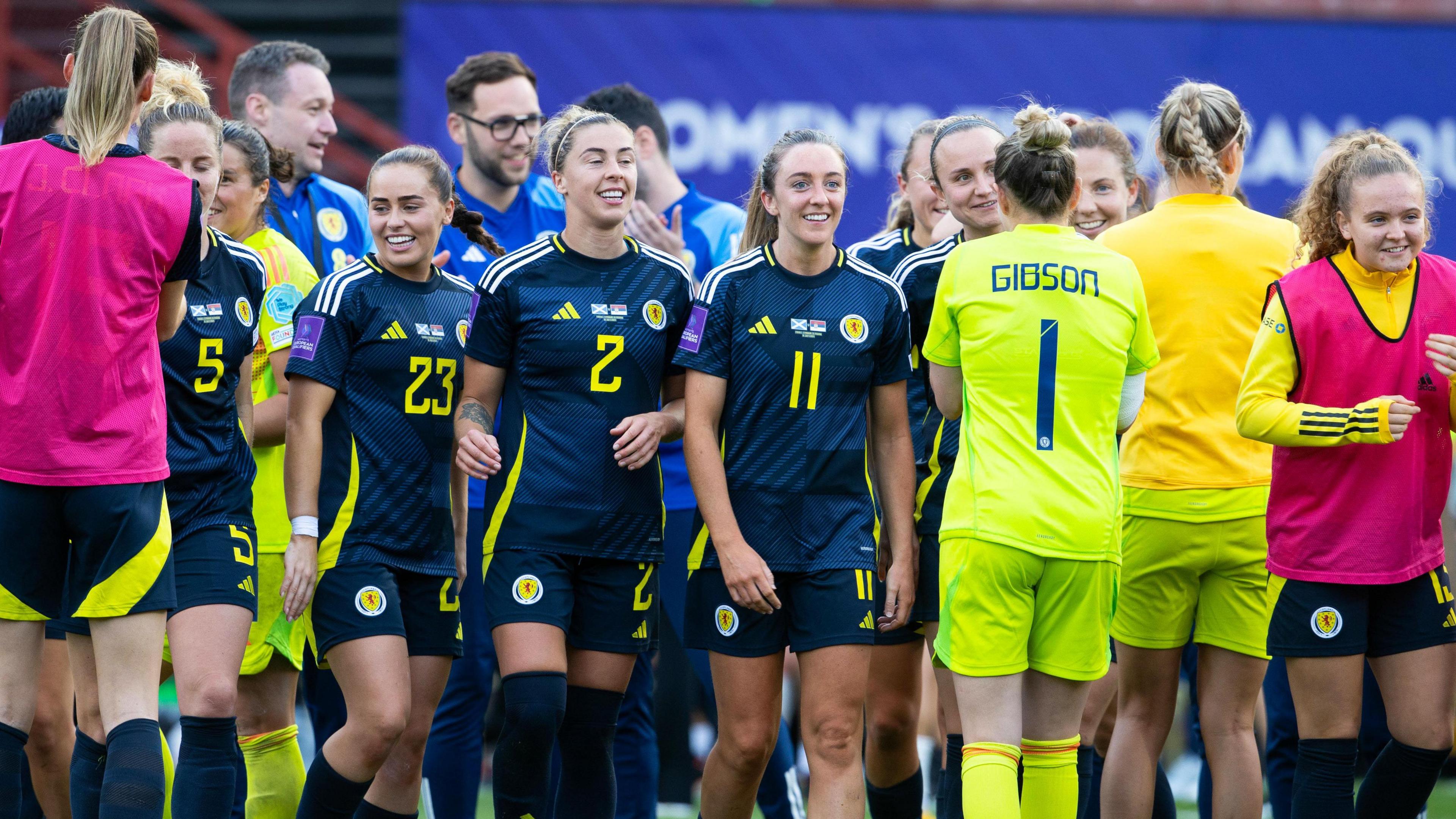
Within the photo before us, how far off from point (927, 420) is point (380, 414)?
172 cm

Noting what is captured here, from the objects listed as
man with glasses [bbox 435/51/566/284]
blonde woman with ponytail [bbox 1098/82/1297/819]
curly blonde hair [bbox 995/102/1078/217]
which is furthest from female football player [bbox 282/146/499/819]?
blonde woman with ponytail [bbox 1098/82/1297/819]

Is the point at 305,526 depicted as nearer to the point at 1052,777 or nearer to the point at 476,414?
the point at 476,414

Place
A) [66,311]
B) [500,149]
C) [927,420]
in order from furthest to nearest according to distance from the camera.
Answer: [500,149], [927,420], [66,311]

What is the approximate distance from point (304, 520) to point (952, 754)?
2.09 m

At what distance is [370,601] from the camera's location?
4.58 metres

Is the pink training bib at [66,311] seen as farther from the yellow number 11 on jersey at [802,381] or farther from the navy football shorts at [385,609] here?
the yellow number 11 on jersey at [802,381]

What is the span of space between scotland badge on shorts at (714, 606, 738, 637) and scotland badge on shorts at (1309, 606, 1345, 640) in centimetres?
163

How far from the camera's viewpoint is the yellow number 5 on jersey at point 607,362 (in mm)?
4555

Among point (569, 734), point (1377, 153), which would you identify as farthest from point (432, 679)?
point (1377, 153)

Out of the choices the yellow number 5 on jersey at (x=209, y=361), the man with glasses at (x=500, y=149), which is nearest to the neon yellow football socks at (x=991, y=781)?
the yellow number 5 on jersey at (x=209, y=361)

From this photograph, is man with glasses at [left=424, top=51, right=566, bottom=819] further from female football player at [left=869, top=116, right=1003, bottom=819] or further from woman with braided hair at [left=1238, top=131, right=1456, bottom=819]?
woman with braided hair at [left=1238, top=131, right=1456, bottom=819]

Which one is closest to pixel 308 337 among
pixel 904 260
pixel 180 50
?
pixel 904 260

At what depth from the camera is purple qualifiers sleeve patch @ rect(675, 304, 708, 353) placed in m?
4.50

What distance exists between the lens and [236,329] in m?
4.49
